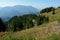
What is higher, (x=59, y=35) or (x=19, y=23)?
(x=59, y=35)

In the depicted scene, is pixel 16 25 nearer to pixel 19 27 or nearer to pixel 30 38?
pixel 19 27

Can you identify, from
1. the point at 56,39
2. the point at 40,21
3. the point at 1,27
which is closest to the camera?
the point at 56,39

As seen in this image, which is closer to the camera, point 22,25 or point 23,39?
point 23,39

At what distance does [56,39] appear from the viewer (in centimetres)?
852

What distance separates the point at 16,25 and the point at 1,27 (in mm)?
19764

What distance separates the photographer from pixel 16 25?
13125cm

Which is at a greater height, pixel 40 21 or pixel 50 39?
pixel 50 39

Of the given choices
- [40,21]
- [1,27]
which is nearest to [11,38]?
[1,27]

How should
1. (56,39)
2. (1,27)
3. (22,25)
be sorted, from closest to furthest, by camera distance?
1. (56,39)
2. (1,27)
3. (22,25)

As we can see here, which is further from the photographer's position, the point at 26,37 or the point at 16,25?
the point at 16,25

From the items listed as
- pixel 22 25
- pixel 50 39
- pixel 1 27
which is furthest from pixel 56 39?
pixel 22 25

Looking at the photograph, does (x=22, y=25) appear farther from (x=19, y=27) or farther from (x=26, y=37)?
(x=26, y=37)

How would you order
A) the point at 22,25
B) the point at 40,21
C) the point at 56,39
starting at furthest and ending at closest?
the point at 22,25 → the point at 40,21 → the point at 56,39

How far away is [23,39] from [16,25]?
122614 millimetres
